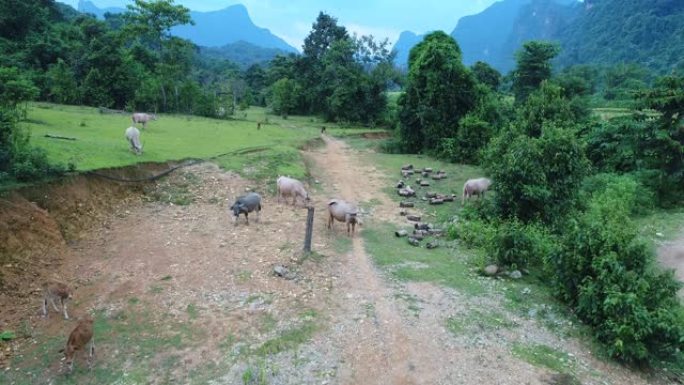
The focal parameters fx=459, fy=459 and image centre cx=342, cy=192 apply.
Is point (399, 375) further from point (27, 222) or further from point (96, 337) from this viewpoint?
point (27, 222)

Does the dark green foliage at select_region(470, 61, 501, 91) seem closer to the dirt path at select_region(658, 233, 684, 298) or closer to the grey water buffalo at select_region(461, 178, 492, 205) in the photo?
the grey water buffalo at select_region(461, 178, 492, 205)

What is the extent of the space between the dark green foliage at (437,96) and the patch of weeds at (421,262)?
1712 cm

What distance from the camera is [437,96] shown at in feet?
103

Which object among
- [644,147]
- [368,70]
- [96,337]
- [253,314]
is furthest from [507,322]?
[368,70]

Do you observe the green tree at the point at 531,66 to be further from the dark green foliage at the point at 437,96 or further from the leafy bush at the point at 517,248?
the leafy bush at the point at 517,248

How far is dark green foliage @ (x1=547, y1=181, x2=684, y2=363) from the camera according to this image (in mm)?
9320

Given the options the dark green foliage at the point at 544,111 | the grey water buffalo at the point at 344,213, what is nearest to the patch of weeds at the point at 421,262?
the grey water buffalo at the point at 344,213

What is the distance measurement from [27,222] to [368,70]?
135 ft

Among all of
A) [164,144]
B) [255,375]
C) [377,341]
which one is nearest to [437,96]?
[164,144]

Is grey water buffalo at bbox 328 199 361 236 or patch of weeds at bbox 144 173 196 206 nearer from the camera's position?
grey water buffalo at bbox 328 199 361 236

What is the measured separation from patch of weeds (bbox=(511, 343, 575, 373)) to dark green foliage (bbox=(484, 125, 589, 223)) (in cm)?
663

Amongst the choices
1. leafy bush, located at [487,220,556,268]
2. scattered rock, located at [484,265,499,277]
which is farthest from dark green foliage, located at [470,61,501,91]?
scattered rock, located at [484,265,499,277]

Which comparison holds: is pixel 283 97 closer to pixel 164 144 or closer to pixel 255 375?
pixel 164 144

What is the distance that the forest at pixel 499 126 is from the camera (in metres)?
10.4
